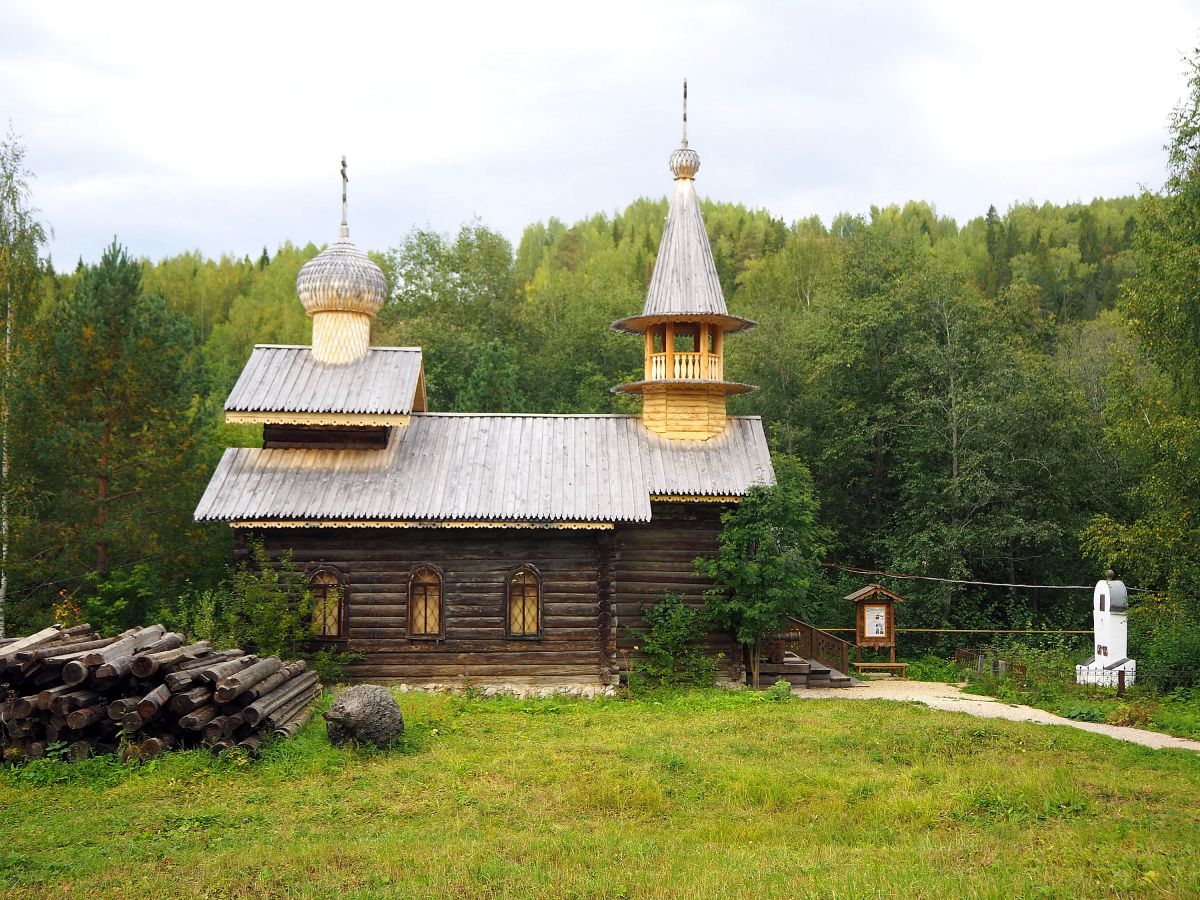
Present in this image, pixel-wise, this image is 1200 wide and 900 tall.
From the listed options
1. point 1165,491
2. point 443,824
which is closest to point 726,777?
point 443,824

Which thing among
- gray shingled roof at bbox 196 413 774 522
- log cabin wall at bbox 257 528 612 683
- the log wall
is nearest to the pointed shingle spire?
gray shingled roof at bbox 196 413 774 522

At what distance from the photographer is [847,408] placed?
29.8m

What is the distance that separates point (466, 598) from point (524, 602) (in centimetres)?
110

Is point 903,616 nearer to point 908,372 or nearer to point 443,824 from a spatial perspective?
point 908,372

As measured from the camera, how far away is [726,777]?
1181 centimetres

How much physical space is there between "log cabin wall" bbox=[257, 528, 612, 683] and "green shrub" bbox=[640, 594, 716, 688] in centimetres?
91

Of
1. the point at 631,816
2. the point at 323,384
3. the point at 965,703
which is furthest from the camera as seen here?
the point at 323,384

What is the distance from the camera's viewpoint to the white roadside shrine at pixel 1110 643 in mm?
19797

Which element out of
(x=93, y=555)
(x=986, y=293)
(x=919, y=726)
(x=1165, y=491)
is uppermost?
(x=986, y=293)

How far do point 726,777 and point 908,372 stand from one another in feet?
63.0

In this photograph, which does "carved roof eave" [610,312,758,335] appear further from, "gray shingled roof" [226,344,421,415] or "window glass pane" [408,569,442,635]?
"window glass pane" [408,569,442,635]

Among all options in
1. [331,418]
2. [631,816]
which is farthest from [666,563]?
[631,816]

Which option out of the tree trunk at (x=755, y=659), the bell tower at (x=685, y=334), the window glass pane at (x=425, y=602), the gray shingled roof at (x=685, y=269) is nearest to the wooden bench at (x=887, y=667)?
the tree trunk at (x=755, y=659)

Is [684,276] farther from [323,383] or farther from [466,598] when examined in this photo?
[466,598]
